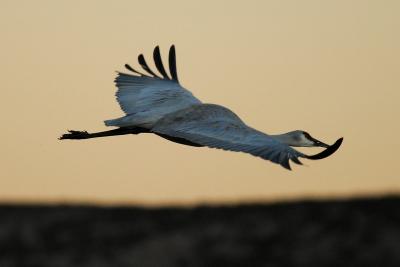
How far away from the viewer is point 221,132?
11.9 m

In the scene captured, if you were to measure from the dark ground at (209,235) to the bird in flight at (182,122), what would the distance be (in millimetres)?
16438

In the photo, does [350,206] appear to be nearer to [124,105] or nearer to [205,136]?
[124,105]

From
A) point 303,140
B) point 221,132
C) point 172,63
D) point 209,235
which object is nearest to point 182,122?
point 221,132

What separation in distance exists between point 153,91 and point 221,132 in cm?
330

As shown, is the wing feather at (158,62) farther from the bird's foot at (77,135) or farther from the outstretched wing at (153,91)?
the bird's foot at (77,135)

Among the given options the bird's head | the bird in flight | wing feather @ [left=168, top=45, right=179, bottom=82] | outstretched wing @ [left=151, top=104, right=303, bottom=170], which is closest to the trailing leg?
the bird in flight

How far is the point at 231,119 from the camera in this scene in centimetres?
1259

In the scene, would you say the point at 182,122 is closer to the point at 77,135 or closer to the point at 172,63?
the point at 77,135

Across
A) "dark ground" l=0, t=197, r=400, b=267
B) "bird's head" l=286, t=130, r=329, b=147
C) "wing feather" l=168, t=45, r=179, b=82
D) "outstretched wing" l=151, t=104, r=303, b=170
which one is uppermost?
"wing feather" l=168, t=45, r=179, b=82

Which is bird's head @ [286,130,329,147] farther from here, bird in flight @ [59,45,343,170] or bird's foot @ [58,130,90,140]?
bird's foot @ [58,130,90,140]

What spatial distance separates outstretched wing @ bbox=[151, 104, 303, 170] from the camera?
11.2 metres

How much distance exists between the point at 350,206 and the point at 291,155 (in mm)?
22113

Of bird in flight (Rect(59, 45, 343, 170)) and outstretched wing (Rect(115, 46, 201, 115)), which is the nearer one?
bird in flight (Rect(59, 45, 343, 170))

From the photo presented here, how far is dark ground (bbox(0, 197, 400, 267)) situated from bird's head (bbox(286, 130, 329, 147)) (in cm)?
1842
